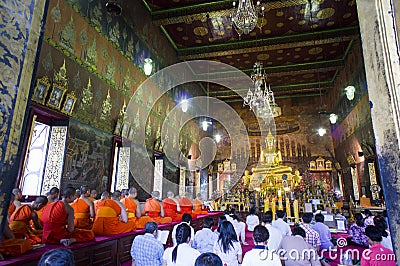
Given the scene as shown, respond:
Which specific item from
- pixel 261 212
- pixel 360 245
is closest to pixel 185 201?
pixel 261 212

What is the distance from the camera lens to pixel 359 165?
1123 centimetres

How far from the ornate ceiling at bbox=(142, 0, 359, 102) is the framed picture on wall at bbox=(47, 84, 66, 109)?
242 inches

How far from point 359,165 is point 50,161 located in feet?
39.9

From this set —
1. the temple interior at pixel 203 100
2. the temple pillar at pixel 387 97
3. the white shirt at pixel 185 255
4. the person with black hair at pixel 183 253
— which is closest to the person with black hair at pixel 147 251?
the person with black hair at pixel 183 253

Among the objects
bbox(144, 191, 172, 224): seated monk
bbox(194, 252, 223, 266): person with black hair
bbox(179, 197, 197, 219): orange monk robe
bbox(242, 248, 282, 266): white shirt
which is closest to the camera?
bbox(194, 252, 223, 266): person with black hair

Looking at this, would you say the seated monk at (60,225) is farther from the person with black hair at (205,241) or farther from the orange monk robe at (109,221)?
the person with black hair at (205,241)

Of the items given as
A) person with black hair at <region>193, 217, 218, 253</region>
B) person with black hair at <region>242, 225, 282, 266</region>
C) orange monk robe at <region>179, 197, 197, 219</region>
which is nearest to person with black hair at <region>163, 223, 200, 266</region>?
person with black hair at <region>242, 225, 282, 266</region>

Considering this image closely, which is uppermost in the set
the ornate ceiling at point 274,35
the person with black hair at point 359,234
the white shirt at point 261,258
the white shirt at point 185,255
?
the ornate ceiling at point 274,35

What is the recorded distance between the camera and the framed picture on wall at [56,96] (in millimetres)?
4964

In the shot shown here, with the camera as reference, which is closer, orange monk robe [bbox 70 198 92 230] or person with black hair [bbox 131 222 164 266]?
person with black hair [bbox 131 222 164 266]

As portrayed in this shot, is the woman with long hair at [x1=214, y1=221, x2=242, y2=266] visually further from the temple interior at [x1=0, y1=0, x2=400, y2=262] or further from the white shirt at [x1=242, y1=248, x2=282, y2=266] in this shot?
the temple interior at [x1=0, y1=0, x2=400, y2=262]

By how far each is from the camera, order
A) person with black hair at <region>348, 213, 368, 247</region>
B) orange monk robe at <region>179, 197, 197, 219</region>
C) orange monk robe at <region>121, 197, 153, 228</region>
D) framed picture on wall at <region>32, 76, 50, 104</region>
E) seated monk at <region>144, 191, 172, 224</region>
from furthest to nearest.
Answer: orange monk robe at <region>179, 197, 197, 219</region>
seated monk at <region>144, 191, 172, 224</region>
orange monk robe at <region>121, 197, 153, 228</region>
person with black hair at <region>348, 213, 368, 247</region>
framed picture on wall at <region>32, 76, 50, 104</region>

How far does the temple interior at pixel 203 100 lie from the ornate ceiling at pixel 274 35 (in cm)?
6

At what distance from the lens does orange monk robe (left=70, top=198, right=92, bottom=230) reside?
4.75 metres
